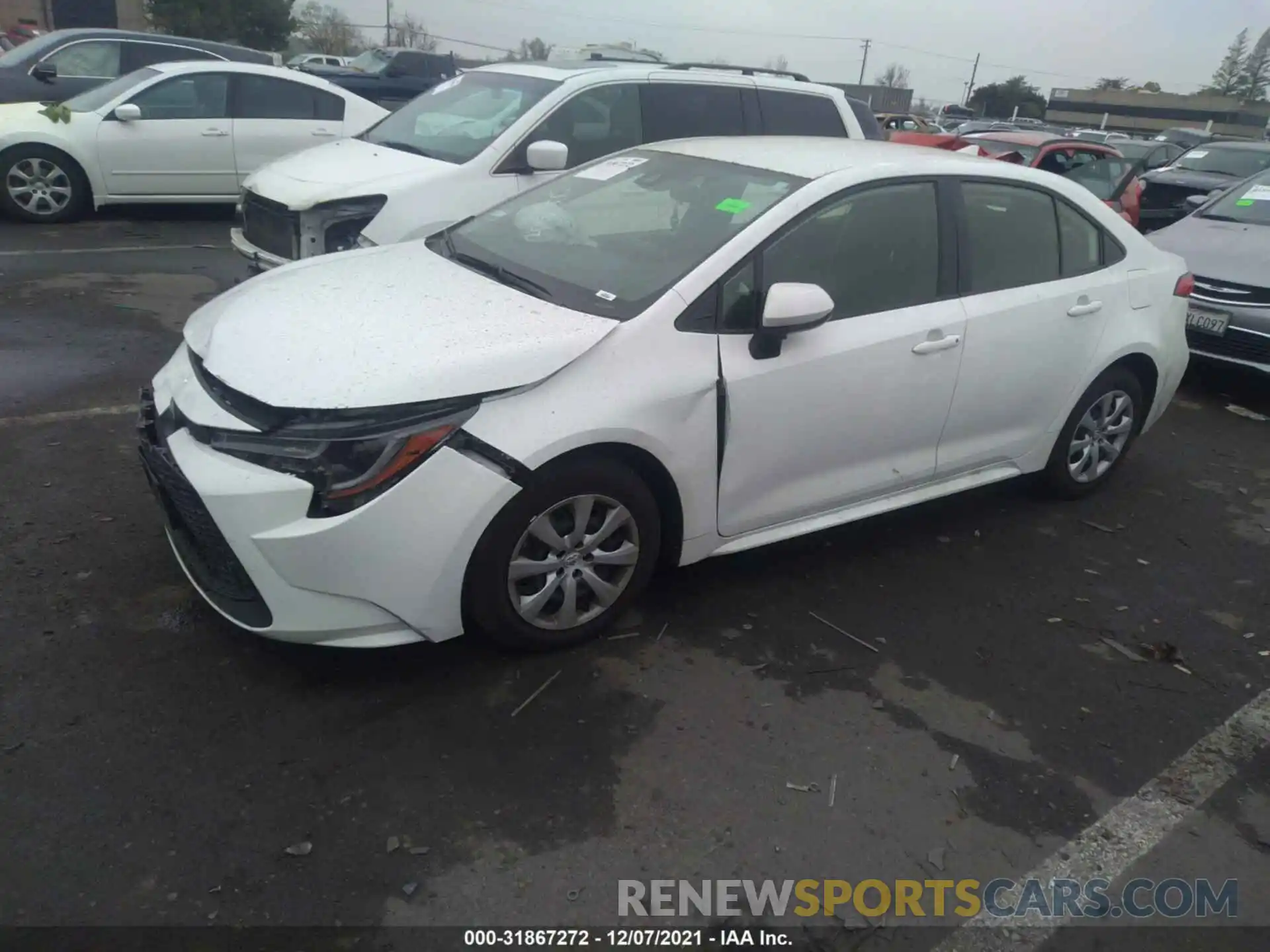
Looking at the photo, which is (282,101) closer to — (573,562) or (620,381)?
(620,381)

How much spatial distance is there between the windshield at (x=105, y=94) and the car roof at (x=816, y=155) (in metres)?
7.35

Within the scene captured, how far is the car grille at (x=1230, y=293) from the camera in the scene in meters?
6.70

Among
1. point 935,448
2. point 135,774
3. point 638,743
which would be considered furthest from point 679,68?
point 135,774

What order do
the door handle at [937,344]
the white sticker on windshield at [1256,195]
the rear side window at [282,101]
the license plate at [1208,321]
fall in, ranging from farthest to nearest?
the rear side window at [282,101], the white sticker on windshield at [1256,195], the license plate at [1208,321], the door handle at [937,344]

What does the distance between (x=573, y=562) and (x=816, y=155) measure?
205 centimetres

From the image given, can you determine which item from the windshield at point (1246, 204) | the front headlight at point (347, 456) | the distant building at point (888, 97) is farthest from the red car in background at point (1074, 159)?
the distant building at point (888, 97)

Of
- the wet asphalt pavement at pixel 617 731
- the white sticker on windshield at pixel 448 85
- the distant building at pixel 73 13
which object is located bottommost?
the wet asphalt pavement at pixel 617 731

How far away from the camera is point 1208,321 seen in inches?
273

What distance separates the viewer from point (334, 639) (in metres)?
3.04

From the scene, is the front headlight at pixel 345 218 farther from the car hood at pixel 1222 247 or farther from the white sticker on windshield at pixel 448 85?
the car hood at pixel 1222 247

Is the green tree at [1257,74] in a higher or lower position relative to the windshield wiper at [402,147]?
higher

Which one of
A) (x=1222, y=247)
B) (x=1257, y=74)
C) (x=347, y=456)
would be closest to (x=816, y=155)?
(x=347, y=456)

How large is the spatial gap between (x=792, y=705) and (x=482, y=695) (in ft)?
3.35

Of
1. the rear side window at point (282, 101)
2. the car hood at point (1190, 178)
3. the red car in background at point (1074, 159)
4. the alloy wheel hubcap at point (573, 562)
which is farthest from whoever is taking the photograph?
the car hood at point (1190, 178)
